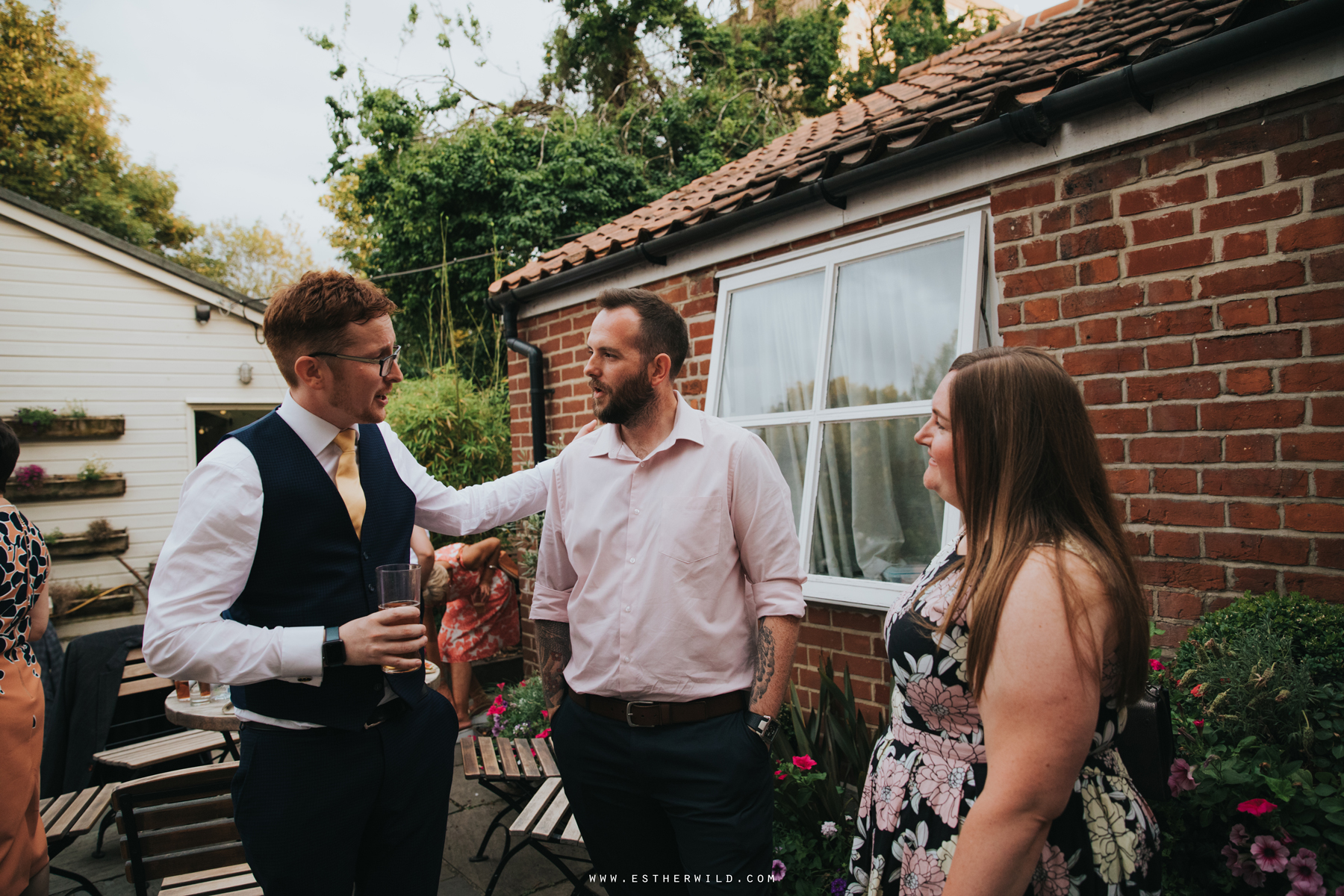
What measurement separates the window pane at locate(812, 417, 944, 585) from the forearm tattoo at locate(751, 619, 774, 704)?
141cm

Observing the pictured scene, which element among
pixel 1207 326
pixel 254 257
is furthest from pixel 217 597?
pixel 254 257

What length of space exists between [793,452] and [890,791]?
95.0 inches

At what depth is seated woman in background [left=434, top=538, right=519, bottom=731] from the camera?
532cm

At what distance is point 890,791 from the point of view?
1.43 meters

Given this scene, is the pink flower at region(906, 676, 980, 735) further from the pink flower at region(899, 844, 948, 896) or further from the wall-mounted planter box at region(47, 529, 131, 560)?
the wall-mounted planter box at region(47, 529, 131, 560)

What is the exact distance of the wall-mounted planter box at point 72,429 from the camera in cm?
833

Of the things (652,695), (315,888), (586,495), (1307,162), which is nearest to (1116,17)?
(1307,162)

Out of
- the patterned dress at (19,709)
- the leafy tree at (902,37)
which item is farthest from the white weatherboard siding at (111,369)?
the leafy tree at (902,37)

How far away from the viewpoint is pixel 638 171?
13438 millimetres

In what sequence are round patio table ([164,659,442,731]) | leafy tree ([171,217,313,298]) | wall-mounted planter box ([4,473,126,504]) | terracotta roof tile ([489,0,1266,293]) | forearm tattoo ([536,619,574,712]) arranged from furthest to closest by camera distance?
leafy tree ([171,217,313,298]), wall-mounted planter box ([4,473,126,504]), round patio table ([164,659,442,731]), terracotta roof tile ([489,0,1266,293]), forearm tattoo ([536,619,574,712])

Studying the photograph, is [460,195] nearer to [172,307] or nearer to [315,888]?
[172,307]

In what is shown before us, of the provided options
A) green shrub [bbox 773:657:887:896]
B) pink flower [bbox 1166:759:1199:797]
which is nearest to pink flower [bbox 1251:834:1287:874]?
pink flower [bbox 1166:759:1199:797]

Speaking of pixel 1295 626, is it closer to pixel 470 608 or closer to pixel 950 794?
pixel 950 794

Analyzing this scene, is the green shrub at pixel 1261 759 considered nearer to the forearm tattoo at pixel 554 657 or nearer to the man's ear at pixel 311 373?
the forearm tattoo at pixel 554 657
